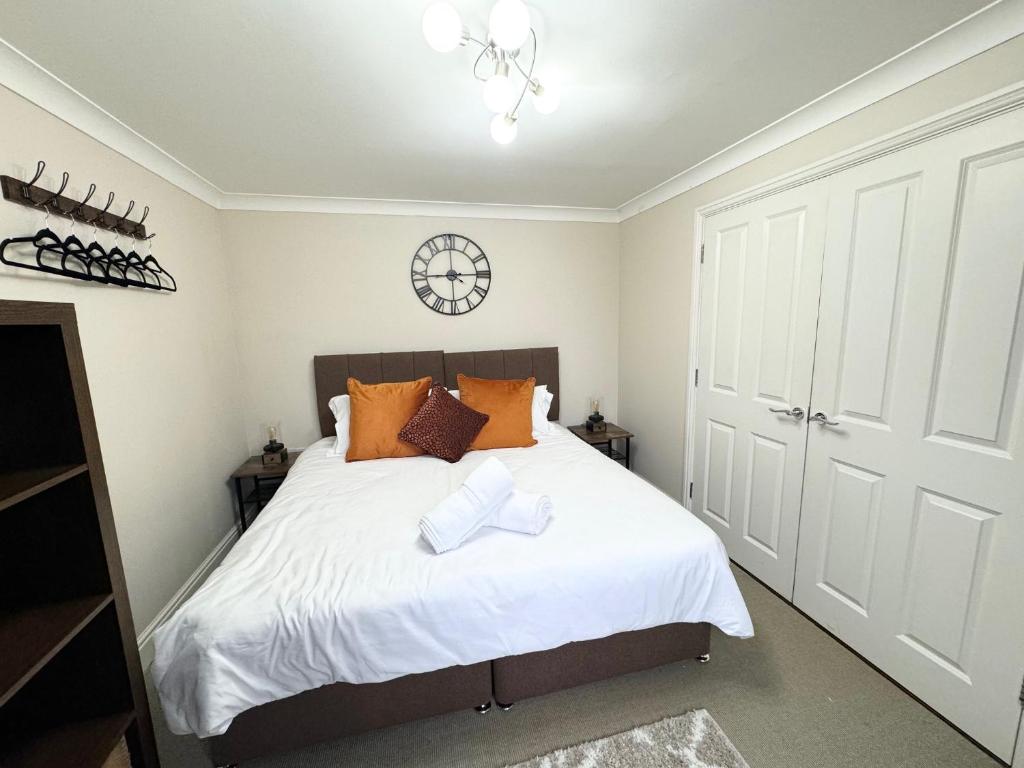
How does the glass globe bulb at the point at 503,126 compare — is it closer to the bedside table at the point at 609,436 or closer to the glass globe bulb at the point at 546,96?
the glass globe bulb at the point at 546,96

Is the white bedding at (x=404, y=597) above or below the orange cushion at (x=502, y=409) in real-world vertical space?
below

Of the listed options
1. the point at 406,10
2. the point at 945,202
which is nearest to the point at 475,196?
the point at 406,10

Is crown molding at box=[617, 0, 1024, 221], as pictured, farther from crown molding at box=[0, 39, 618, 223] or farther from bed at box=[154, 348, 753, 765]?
bed at box=[154, 348, 753, 765]

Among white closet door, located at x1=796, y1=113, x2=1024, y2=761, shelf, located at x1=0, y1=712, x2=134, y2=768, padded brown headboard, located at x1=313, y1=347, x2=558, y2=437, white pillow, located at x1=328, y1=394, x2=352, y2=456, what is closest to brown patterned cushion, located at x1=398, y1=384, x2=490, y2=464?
white pillow, located at x1=328, y1=394, x2=352, y2=456

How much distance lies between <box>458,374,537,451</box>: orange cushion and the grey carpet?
1.43m

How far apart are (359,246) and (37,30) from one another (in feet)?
6.06

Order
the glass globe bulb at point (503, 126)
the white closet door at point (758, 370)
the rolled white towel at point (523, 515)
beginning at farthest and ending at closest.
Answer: the white closet door at point (758, 370), the rolled white towel at point (523, 515), the glass globe bulb at point (503, 126)

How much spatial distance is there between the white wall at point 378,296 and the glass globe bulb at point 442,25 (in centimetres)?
215

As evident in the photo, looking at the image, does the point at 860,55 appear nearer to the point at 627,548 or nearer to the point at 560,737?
the point at 627,548

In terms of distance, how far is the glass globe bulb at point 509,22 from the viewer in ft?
3.25

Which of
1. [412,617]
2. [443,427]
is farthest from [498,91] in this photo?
[443,427]

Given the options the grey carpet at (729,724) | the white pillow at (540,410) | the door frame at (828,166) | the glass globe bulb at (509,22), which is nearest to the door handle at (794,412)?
the door frame at (828,166)

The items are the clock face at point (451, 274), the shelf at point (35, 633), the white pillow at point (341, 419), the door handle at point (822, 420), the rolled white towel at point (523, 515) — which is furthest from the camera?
the clock face at point (451, 274)

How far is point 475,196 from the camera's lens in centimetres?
303
